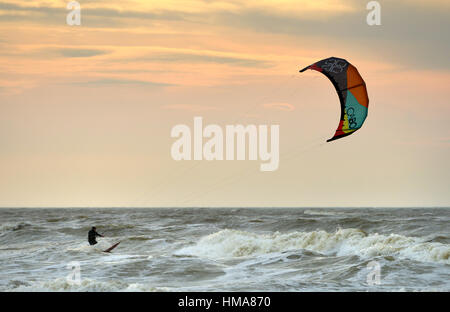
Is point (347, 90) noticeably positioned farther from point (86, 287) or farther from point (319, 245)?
point (86, 287)

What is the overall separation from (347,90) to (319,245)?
329 inches

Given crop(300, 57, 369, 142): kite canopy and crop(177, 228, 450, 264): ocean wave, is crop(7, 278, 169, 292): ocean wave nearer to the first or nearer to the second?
crop(300, 57, 369, 142): kite canopy

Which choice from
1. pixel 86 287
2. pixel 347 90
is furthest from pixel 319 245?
pixel 86 287

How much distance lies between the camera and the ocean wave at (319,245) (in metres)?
21.0

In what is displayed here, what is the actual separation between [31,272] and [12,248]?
10362mm

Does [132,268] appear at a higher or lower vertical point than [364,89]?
lower

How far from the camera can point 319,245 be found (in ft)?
82.2

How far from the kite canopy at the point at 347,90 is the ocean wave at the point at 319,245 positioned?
4.29 metres

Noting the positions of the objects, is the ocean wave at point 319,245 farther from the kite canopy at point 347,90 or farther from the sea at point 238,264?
the kite canopy at point 347,90

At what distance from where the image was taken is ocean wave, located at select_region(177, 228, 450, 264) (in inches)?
825

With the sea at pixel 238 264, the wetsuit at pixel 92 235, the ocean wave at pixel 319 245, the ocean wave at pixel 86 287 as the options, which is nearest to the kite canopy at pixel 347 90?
the sea at pixel 238 264
